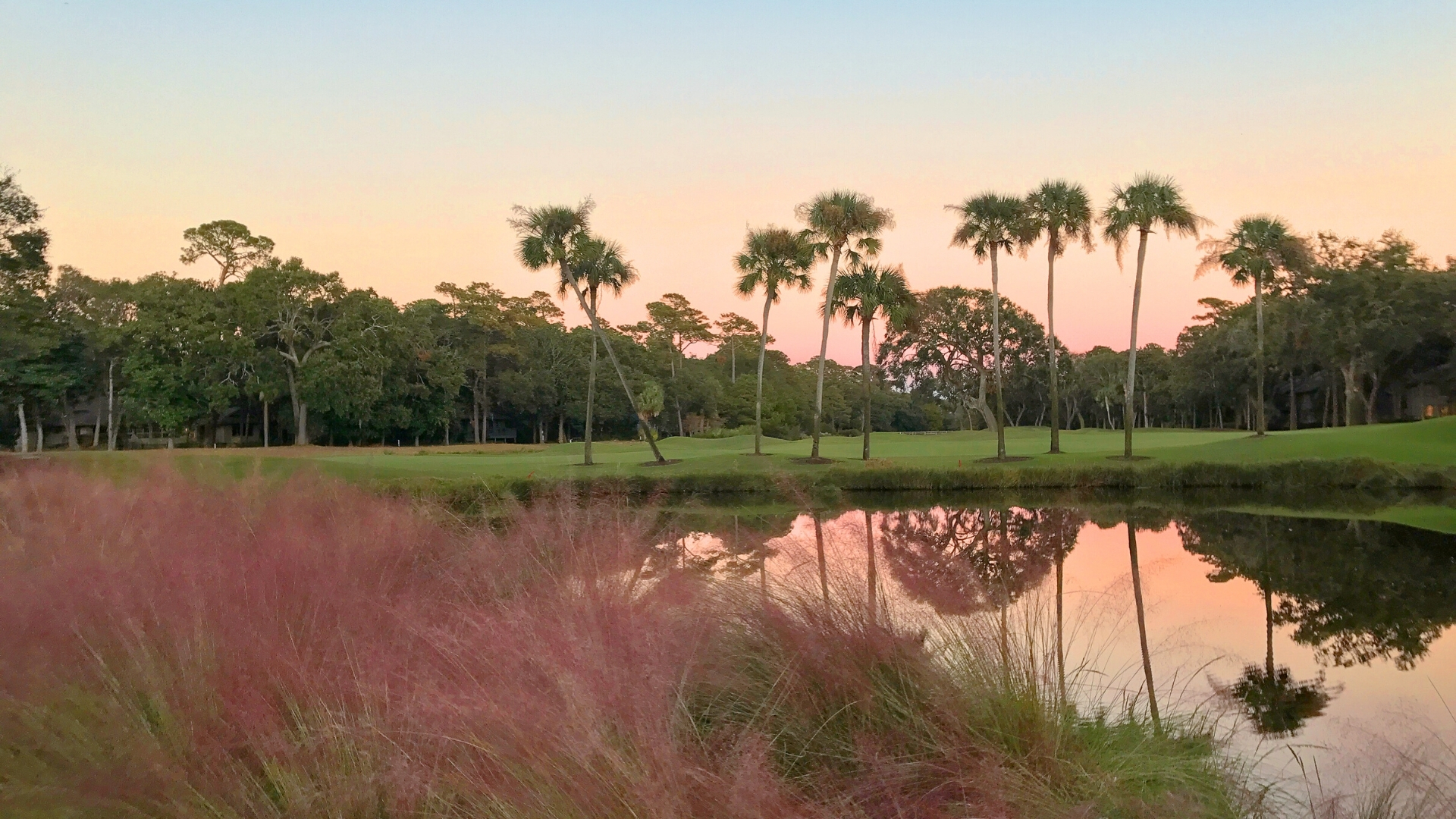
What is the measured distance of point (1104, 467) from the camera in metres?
26.6

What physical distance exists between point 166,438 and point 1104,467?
5942 cm

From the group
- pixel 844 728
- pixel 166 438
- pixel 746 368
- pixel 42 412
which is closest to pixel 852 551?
pixel 844 728

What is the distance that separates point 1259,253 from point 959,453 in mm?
14359

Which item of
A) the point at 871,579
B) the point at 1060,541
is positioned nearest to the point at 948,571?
the point at 871,579

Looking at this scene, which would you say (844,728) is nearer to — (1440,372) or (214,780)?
(214,780)

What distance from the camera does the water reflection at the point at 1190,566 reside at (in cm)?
493

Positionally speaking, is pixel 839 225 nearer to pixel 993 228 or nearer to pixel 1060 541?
pixel 993 228

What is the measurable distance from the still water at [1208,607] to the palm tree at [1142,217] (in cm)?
1721

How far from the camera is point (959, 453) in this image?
124 feet

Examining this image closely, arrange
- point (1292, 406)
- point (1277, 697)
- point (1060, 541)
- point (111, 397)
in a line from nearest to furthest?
point (1277, 697) < point (1060, 541) < point (111, 397) < point (1292, 406)

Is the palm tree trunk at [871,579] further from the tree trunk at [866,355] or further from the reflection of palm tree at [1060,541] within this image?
the tree trunk at [866,355]

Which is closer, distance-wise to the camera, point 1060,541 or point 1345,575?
point 1060,541

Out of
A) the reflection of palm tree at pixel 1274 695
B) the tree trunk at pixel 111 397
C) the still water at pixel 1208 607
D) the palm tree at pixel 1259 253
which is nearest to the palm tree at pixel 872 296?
the palm tree at pixel 1259 253

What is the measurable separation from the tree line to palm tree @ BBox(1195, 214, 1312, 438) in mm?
93
